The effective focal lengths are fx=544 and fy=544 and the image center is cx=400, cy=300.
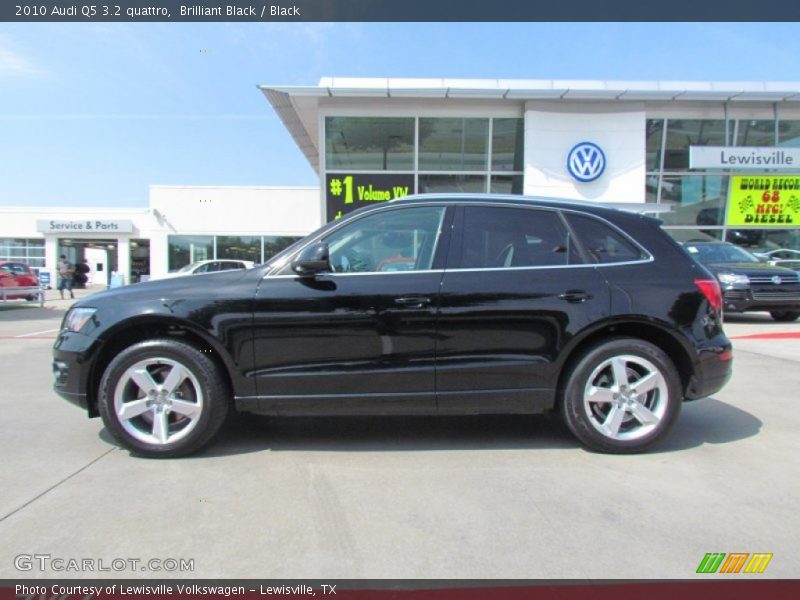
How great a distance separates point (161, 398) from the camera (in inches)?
147

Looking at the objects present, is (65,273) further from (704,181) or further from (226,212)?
(704,181)

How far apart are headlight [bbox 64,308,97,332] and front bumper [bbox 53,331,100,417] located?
2.2 inches

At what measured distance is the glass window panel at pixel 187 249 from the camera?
85.5 ft

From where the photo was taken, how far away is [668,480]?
11.3 feet

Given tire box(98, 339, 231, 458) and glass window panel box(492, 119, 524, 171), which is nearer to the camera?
tire box(98, 339, 231, 458)

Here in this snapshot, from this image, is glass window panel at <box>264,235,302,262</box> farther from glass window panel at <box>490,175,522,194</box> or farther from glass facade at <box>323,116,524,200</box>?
glass window panel at <box>490,175,522,194</box>

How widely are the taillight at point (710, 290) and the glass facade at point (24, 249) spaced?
38.4m

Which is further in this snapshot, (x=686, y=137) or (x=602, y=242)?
(x=686, y=137)

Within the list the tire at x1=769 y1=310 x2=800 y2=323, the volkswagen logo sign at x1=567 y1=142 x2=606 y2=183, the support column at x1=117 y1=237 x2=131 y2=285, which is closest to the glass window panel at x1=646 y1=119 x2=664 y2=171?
the volkswagen logo sign at x1=567 y1=142 x2=606 y2=183

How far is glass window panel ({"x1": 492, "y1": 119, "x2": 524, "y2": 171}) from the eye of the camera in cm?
1609

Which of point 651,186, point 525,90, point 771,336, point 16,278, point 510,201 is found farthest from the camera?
point 16,278

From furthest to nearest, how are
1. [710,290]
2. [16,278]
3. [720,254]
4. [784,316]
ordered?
[16,278], [720,254], [784,316], [710,290]

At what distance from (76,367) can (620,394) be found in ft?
12.3

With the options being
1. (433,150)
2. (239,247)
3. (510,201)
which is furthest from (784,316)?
(239,247)
